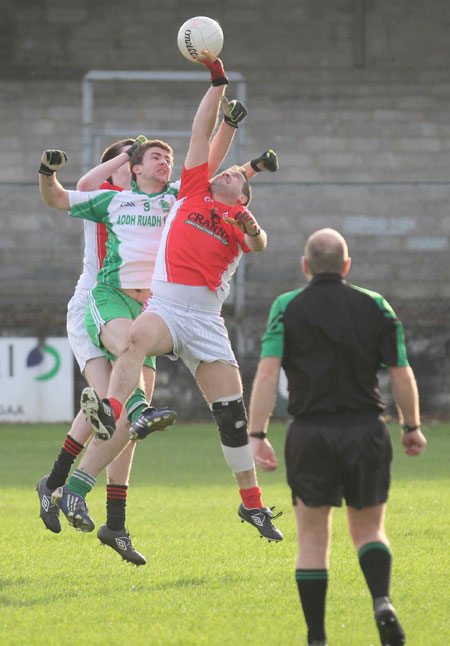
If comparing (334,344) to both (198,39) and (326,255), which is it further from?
(198,39)

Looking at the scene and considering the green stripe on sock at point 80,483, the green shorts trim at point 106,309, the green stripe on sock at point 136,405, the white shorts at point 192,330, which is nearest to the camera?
the green stripe on sock at point 80,483

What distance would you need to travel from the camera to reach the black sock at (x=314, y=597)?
407 centimetres

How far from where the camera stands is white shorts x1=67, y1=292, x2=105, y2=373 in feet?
21.4

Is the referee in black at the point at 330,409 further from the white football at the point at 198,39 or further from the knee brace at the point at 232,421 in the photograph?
the white football at the point at 198,39

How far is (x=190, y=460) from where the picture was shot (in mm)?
11820

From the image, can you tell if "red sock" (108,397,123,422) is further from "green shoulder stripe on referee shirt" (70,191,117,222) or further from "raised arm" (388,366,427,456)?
"raised arm" (388,366,427,456)

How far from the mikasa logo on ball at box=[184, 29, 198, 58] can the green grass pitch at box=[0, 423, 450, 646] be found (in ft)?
9.66

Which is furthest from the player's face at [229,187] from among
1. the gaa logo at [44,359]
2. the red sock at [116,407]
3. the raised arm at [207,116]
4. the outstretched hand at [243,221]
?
the gaa logo at [44,359]

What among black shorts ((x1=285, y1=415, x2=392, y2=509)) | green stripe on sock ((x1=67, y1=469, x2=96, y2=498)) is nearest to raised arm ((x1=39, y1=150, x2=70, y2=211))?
green stripe on sock ((x1=67, y1=469, x2=96, y2=498))

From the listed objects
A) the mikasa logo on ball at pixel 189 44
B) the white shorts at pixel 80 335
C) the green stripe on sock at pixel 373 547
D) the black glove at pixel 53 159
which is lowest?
the green stripe on sock at pixel 373 547

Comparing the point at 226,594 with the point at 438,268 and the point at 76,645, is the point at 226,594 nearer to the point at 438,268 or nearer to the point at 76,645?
the point at 76,645

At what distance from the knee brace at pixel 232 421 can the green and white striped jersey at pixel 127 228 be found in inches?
37.1

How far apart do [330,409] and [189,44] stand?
9.89 ft

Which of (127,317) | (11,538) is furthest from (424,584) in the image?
(11,538)
